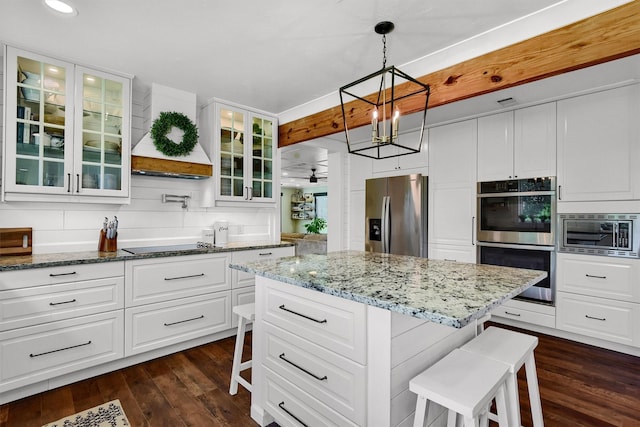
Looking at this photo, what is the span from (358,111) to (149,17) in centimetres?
184

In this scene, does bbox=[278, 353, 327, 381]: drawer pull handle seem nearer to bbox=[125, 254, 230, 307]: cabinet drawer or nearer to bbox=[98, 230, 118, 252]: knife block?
bbox=[125, 254, 230, 307]: cabinet drawer

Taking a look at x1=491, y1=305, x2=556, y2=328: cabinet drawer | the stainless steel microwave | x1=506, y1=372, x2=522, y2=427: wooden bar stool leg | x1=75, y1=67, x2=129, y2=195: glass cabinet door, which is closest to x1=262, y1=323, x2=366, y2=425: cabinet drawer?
x1=506, y1=372, x2=522, y2=427: wooden bar stool leg

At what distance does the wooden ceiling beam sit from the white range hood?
2.05 metres

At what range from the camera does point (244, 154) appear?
3.67 metres

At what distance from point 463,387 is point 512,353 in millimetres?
410

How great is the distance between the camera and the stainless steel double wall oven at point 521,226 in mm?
3109

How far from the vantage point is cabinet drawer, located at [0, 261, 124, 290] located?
6.86 ft

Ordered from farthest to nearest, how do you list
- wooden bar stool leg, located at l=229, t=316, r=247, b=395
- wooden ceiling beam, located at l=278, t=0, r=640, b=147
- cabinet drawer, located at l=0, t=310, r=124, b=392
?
wooden bar stool leg, located at l=229, t=316, r=247, b=395, cabinet drawer, located at l=0, t=310, r=124, b=392, wooden ceiling beam, located at l=278, t=0, r=640, b=147

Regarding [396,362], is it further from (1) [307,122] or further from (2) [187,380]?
(1) [307,122]

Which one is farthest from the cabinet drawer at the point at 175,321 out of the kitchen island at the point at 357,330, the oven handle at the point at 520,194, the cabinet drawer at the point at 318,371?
the oven handle at the point at 520,194

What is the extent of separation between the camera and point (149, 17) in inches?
81.7

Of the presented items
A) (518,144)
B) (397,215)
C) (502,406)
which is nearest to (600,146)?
(518,144)

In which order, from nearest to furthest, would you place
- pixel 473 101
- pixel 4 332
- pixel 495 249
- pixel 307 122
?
pixel 4 332, pixel 473 101, pixel 495 249, pixel 307 122

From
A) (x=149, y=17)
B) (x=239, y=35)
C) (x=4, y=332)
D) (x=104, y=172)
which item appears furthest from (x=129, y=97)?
(x=4, y=332)
